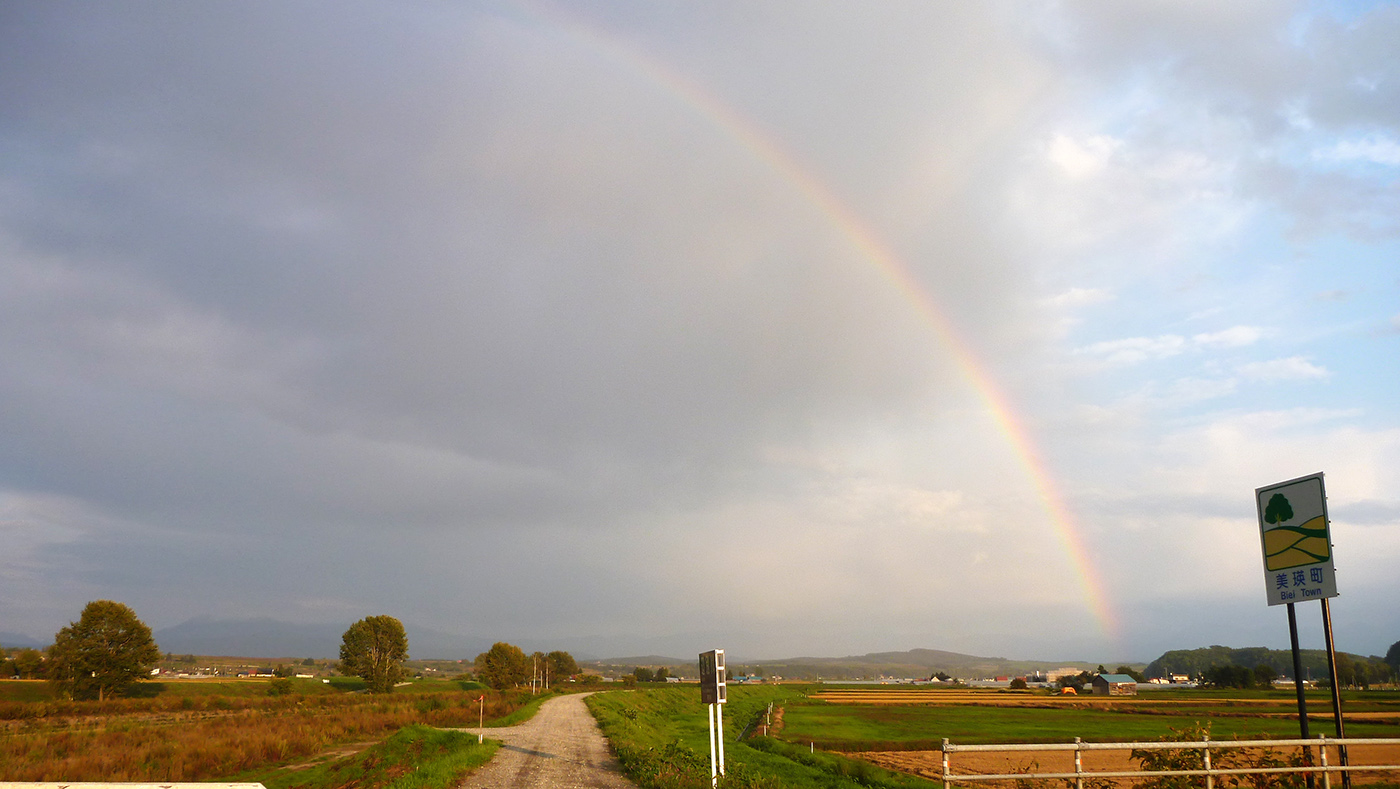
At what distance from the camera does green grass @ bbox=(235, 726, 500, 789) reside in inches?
982

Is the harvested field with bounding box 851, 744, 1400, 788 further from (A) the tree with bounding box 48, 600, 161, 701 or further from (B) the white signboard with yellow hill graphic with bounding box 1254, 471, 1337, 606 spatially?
(A) the tree with bounding box 48, 600, 161, 701

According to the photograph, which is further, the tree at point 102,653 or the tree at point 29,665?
the tree at point 29,665

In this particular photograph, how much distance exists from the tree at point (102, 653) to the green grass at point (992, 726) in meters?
74.4

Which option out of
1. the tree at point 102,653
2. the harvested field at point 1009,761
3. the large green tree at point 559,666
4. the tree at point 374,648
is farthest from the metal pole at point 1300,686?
the large green tree at point 559,666

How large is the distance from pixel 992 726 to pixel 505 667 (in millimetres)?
89732

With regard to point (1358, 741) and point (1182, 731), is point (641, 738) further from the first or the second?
point (1358, 741)

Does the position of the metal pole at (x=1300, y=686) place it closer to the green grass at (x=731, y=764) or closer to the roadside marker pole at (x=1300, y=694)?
the roadside marker pole at (x=1300, y=694)

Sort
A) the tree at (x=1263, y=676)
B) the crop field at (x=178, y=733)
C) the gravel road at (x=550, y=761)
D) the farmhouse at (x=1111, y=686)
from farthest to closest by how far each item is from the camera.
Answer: the tree at (x=1263, y=676) → the farmhouse at (x=1111, y=686) → the crop field at (x=178, y=733) → the gravel road at (x=550, y=761)

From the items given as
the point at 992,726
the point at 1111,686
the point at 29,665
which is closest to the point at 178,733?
the point at 992,726

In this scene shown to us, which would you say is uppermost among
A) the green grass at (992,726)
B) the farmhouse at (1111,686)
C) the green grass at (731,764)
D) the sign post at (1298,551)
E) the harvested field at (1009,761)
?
the sign post at (1298,551)

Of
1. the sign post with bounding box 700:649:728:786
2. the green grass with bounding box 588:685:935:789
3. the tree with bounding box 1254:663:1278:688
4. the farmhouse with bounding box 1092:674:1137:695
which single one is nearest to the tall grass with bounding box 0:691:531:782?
the green grass with bounding box 588:685:935:789

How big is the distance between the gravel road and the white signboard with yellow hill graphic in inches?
687

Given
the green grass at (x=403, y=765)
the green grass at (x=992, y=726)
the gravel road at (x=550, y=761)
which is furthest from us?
the green grass at (x=992, y=726)

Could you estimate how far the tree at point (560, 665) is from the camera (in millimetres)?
177125
